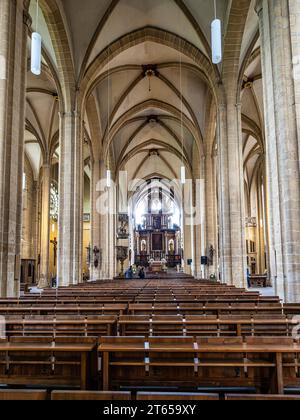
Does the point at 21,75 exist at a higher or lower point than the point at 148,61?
lower

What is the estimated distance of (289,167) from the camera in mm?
7156

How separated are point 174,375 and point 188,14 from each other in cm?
1389

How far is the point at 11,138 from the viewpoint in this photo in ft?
26.5

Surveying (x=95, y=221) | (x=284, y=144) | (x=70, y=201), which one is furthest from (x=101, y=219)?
(x=284, y=144)

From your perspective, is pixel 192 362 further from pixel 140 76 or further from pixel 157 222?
pixel 157 222

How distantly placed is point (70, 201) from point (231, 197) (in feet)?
21.3

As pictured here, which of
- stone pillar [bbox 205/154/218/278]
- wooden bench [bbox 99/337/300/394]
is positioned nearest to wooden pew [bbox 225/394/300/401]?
wooden bench [bbox 99/337/300/394]

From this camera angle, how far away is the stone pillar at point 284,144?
7074 millimetres

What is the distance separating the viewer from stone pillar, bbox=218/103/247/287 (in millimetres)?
13203

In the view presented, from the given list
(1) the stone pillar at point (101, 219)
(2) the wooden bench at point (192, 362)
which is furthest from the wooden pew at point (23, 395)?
(1) the stone pillar at point (101, 219)

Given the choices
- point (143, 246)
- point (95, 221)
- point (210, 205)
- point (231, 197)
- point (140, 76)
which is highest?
point (140, 76)

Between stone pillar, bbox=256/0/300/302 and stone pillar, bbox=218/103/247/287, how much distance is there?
211 inches
